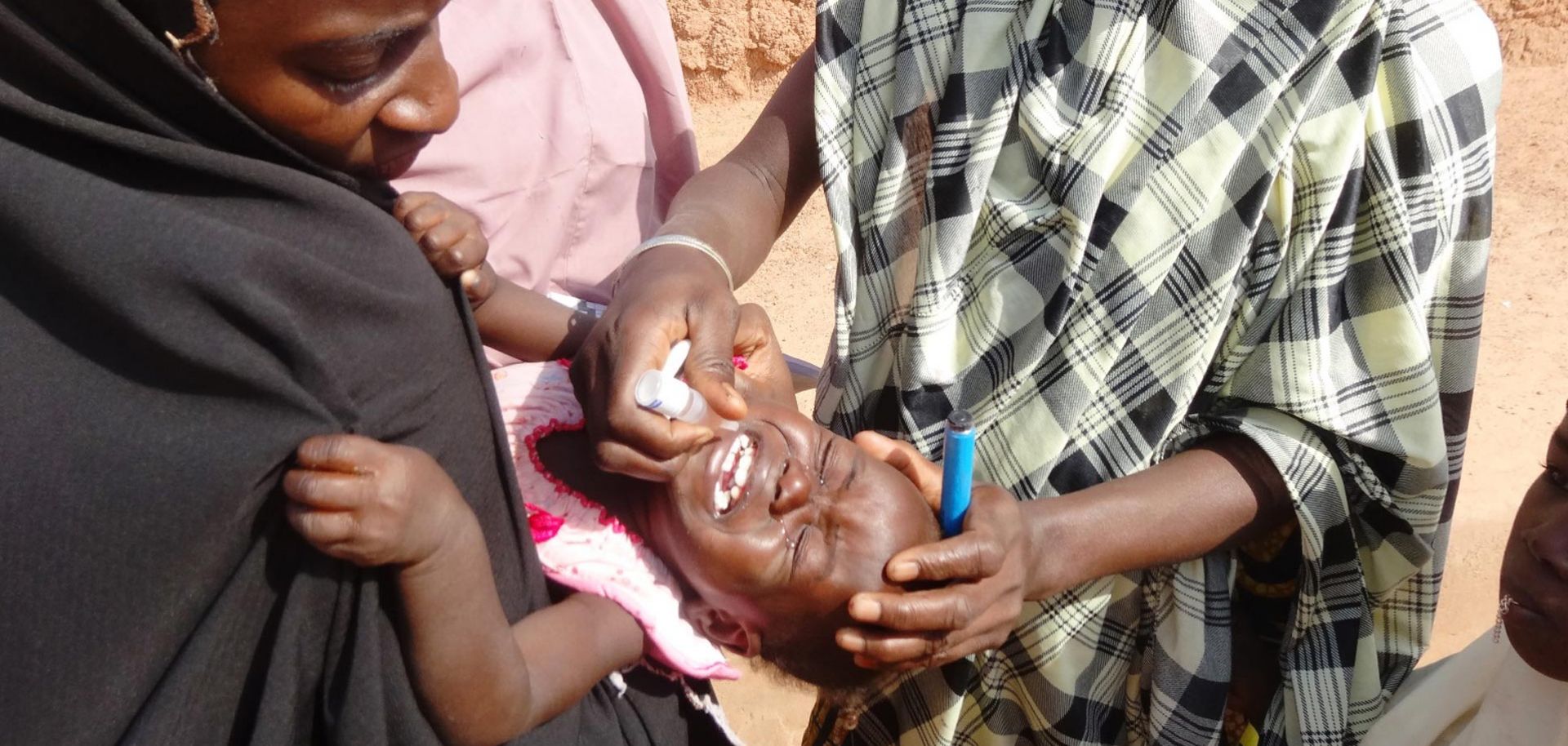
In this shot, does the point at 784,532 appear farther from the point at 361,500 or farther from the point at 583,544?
the point at 361,500

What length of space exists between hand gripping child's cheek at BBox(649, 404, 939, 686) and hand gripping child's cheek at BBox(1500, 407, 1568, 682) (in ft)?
3.26

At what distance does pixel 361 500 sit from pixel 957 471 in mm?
916

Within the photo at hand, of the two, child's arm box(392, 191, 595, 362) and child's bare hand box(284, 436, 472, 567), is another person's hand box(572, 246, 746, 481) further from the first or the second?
child's bare hand box(284, 436, 472, 567)

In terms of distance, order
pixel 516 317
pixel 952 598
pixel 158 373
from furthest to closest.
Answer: pixel 516 317, pixel 952 598, pixel 158 373

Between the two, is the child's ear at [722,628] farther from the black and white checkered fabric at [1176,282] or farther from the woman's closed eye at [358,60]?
the woman's closed eye at [358,60]

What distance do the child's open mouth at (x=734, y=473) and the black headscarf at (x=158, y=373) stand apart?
2.01 feet

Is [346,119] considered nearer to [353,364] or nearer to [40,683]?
[353,364]

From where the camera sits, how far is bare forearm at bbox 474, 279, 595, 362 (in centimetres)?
216

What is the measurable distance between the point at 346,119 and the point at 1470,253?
5.70 ft

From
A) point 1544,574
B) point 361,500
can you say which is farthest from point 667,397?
point 1544,574

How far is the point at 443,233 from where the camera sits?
1.82 m

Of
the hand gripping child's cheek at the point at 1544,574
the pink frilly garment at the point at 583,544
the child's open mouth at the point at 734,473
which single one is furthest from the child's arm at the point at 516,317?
the hand gripping child's cheek at the point at 1544,574

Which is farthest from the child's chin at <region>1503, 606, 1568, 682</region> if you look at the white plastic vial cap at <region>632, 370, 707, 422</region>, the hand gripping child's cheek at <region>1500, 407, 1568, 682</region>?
the white plastic vial cap at <region>632, 370, 707, 422</region>

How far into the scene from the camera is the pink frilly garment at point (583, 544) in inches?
75.9
